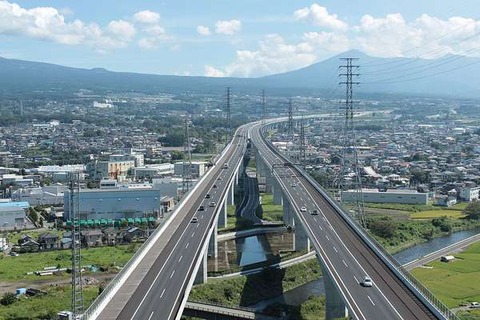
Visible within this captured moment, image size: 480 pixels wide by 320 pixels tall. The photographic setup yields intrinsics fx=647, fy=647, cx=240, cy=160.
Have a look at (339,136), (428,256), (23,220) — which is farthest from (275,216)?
(339,136)

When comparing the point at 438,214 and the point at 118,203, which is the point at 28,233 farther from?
the point at 438,214

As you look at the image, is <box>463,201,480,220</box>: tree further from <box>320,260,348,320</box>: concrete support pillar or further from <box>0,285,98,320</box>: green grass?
<box>0,285,98,320</box>: green grass

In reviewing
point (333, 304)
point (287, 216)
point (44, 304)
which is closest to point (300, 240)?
point (287, 216)

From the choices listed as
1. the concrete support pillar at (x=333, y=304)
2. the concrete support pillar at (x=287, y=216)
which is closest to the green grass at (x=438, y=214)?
the concrete support pillar at (x=287, y=216)

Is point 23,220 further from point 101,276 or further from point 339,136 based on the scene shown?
point 339,136

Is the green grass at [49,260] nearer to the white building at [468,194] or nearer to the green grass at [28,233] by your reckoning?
the green grass at [28,233]

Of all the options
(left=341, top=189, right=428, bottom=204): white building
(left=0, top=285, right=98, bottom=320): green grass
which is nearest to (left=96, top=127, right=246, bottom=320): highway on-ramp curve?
(left=0, top=285, right=98, bottom=320): green grass
